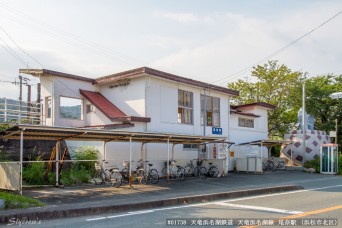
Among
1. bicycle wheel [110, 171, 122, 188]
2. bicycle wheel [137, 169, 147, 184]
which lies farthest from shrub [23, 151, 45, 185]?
bicycle wheel [137, 169, 147, 184]

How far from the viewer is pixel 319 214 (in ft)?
31.7

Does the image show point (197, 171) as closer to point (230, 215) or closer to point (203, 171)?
point (203, 171)

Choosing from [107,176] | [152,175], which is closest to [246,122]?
[152,175]

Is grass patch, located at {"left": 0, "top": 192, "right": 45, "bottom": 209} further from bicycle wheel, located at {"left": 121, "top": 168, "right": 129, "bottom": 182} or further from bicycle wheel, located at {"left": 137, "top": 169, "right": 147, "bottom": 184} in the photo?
bicycle wheel, located at {"left": 121, "top": 168, "right": 129, "bottom": 182}

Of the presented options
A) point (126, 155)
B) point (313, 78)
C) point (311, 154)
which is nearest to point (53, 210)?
point (126, 155)

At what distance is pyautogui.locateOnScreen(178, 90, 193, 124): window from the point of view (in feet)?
74.3

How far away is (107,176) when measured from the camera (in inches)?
697

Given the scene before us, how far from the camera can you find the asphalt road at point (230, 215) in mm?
8602

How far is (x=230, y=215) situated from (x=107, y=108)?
12.9 metres

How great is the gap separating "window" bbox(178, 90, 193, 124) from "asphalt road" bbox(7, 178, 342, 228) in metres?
10.7

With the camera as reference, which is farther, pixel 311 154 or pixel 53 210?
pixel 311 154

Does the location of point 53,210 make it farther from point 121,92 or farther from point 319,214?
point 121,92

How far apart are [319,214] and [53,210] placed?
23.3 feet

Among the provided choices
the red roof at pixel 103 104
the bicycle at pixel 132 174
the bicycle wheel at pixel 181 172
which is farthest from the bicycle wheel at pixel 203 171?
the red roof at pixel 103 104
